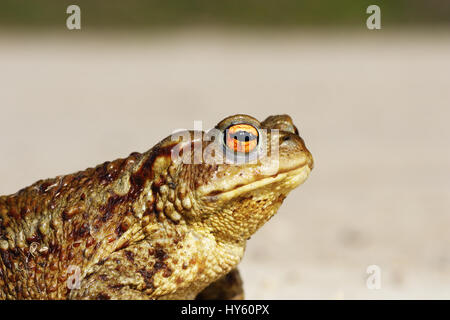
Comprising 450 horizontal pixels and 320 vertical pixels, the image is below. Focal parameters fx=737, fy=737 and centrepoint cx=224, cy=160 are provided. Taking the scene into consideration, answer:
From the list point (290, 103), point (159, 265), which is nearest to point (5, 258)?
point (159, 265)

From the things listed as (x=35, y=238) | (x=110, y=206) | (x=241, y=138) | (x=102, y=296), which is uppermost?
(x=241, y=138)

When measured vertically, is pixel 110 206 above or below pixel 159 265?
above

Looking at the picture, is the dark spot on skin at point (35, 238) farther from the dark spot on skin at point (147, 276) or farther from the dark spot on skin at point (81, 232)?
the dark spot on skin at point (147, 276)

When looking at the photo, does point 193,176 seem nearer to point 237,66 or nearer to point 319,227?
point 319,227

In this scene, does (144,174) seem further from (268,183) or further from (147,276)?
(268,183)

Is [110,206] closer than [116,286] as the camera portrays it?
No

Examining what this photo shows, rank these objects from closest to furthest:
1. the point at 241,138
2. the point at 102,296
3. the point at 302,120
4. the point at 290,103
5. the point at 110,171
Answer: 1. the point at 102,296
2. the point at 241,138
3. the point at 110,171
4. the point at 302,120
5. the point at 290,103

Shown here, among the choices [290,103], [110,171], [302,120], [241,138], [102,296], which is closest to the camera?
[102,296]
